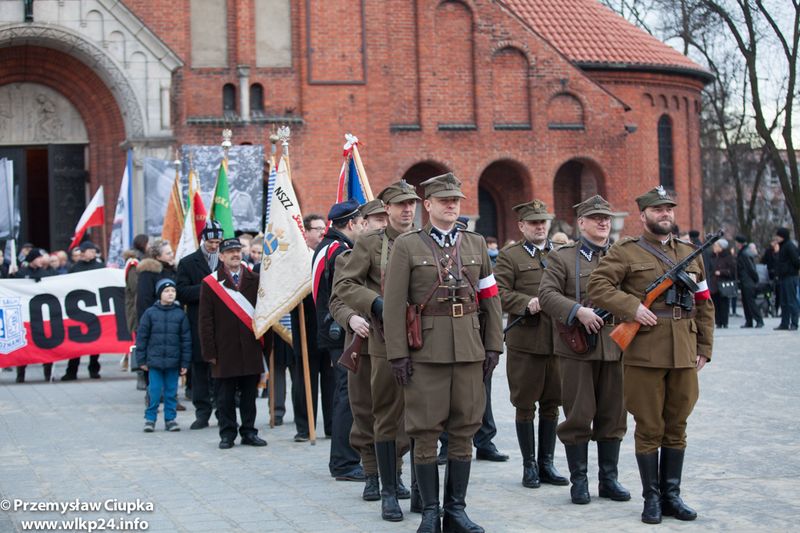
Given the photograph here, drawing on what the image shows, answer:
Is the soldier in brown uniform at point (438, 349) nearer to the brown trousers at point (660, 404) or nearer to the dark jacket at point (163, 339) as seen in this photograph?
the brown trousers at point (660, 404)

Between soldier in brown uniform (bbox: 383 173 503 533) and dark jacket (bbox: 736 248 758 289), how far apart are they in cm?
1750

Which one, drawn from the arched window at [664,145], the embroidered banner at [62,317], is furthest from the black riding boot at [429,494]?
the arched window at [664,145]

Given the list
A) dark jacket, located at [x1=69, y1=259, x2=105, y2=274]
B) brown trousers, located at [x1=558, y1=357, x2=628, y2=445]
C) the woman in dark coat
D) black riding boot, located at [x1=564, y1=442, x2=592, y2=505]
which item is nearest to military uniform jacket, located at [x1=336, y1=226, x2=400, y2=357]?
brown trousers, located at [x1=558, y1=357, x2=628, y2=445]

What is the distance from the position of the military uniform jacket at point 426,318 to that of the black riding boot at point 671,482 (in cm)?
136

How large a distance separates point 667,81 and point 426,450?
2884 cm

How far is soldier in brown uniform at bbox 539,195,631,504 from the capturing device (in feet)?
27.6

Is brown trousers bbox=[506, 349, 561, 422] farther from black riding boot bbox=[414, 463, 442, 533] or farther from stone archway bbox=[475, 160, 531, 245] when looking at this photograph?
stone archway bbox=[475, 160, 531, 245]

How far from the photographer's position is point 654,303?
7902 millimetres

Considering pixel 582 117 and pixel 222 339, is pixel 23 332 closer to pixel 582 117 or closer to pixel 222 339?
pixel 222 339

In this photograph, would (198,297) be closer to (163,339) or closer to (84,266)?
(163,339)

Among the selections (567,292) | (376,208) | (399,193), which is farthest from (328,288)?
(567,292)

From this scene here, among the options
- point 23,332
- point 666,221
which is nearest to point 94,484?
point 666,221

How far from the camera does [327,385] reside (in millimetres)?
11656

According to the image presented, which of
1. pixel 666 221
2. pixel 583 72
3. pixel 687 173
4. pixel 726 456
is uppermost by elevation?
pixel 583 72
